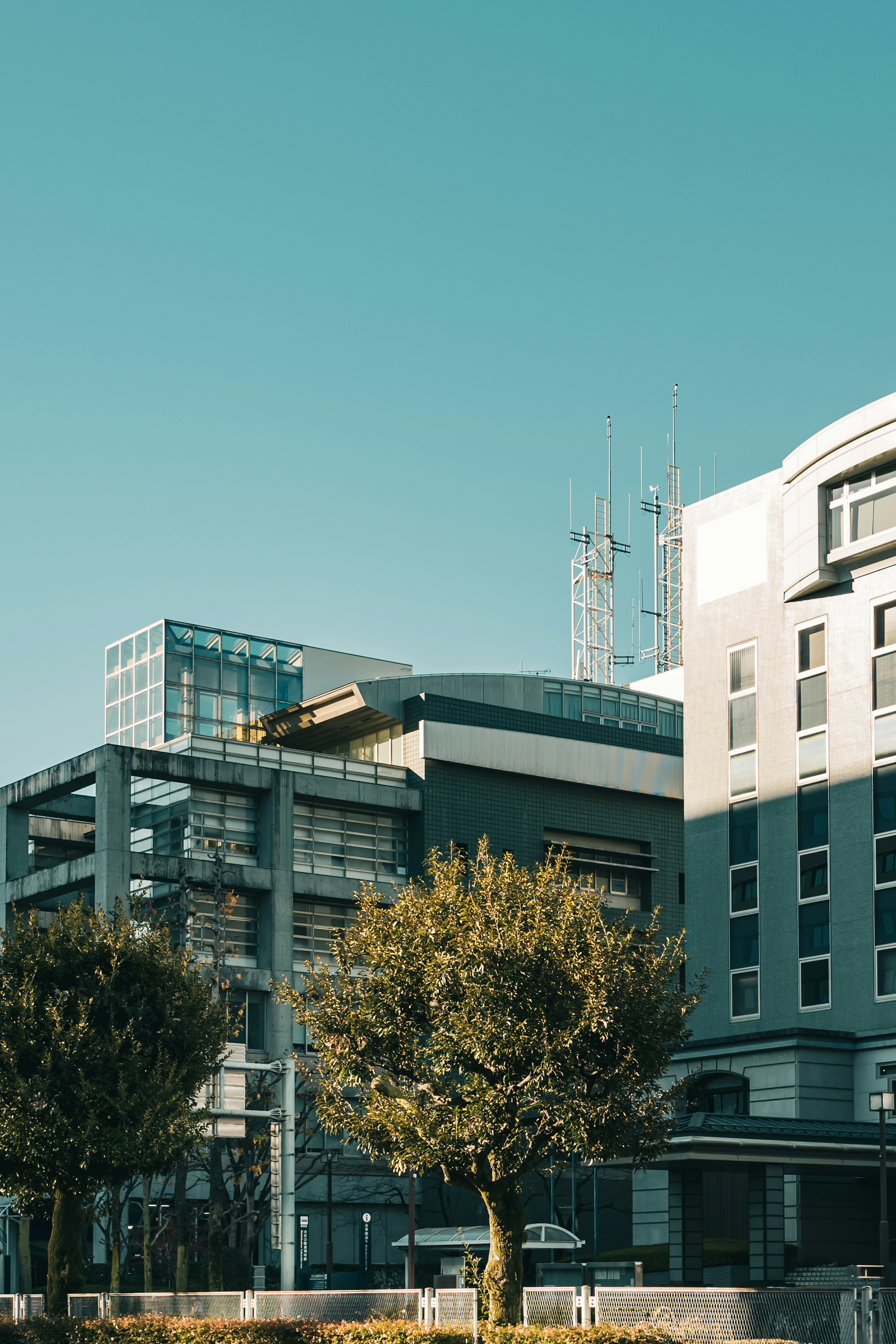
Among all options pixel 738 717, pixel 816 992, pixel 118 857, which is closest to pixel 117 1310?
pixel 816 992

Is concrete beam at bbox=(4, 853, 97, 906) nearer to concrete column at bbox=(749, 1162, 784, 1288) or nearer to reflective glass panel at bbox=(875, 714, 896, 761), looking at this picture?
reflective glass panel at bbox=(875, 714, 896, 761)

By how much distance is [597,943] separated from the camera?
29.2m

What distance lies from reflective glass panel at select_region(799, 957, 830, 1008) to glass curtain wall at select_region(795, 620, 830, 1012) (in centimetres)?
2

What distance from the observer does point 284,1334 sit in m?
27.7

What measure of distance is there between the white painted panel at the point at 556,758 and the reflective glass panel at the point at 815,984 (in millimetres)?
27077

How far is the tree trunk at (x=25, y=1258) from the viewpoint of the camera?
6312cm

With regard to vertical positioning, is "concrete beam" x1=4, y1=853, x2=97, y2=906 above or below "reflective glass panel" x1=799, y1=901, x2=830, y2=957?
above

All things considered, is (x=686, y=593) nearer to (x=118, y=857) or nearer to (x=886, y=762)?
(x=886, y=762)

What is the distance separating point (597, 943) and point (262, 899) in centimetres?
4955

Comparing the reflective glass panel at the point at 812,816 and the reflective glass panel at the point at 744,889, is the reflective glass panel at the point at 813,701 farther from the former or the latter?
the reflective glass panel at the point at 744,889

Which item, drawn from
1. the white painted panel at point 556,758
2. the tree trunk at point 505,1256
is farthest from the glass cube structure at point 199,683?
the tree trunk at point 505,1256

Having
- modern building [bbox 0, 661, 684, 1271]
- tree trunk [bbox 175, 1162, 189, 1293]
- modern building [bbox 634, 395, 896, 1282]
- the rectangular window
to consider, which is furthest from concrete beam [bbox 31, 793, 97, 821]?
modern building [bbox 634, 395, 896, 1282]

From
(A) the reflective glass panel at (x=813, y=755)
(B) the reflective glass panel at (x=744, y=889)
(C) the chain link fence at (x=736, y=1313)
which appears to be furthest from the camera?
(B) the reflective glass panel at (x=744, y=889)

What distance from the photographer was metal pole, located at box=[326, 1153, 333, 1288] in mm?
61125
